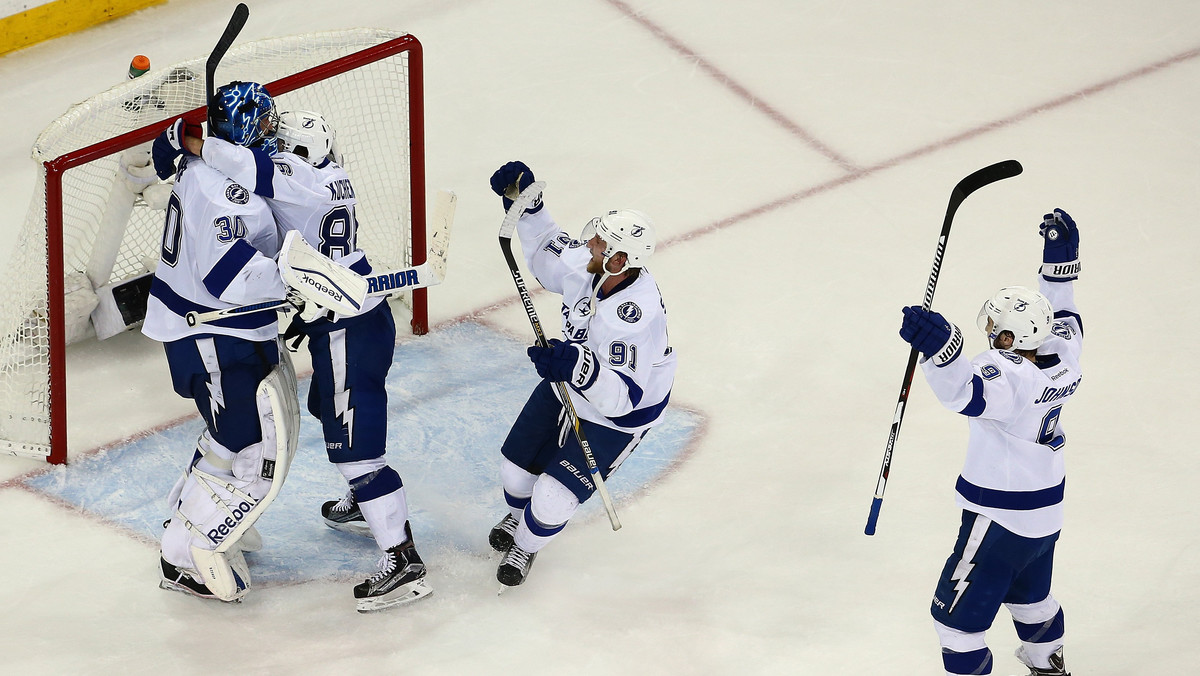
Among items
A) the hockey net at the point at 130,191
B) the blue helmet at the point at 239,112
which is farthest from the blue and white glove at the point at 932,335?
the hockey net at the point at 130,191

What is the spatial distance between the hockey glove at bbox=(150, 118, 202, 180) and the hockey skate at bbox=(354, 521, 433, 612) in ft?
3.84

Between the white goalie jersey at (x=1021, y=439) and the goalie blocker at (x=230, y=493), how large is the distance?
1.78 metres

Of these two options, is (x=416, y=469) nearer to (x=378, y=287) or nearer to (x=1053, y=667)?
(x=378, y=287)

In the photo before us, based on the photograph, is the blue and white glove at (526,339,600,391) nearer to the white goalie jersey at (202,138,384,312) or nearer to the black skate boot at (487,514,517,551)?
the white goalie jersey at (202,138,384,312)

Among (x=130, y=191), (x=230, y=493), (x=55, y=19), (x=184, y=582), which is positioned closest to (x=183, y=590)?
(x=184, y=582)

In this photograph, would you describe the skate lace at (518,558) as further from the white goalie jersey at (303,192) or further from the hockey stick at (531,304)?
the white goalie jersey at (303,192)

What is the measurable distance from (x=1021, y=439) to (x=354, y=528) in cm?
198

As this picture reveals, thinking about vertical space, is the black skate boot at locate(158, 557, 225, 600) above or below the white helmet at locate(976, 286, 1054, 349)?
below

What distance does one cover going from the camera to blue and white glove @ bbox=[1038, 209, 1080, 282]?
4188 mm

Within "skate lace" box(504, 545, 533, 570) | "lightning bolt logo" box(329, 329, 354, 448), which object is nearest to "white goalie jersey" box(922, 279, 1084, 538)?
"skate lace" box(504, 545, 533, 570)

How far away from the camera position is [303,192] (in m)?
4.32

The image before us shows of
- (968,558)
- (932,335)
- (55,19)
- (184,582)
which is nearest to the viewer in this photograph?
(932,335)

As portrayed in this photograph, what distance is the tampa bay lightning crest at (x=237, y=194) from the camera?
165 inches

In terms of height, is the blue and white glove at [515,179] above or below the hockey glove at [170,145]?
above
